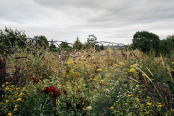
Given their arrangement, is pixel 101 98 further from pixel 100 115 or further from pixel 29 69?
pixel 29 69

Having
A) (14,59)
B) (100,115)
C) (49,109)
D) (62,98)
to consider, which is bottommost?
(100,115)

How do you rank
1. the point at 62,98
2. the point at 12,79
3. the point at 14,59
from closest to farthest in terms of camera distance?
the point at 62,98 → the point at 12,79 → the point at 14,59

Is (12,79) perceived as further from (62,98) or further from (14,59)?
(14,59)

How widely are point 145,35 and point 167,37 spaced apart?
607 inches

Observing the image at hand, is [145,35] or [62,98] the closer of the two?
[62,98]

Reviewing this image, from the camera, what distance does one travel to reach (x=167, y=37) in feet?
177

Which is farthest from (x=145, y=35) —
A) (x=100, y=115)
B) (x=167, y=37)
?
(x=100, y=115)

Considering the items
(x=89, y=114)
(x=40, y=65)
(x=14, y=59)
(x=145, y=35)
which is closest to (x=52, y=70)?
(x=40, y=65)

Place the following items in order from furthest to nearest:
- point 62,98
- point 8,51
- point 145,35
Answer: point 145,35 < point 8,51 < point 62,98

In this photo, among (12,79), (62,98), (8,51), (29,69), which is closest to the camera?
(62,98)

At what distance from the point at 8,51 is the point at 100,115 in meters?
5.47

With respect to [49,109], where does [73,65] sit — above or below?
above

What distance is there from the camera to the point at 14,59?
5328 millimetres

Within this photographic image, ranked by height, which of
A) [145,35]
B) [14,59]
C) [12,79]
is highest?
[145,35]
